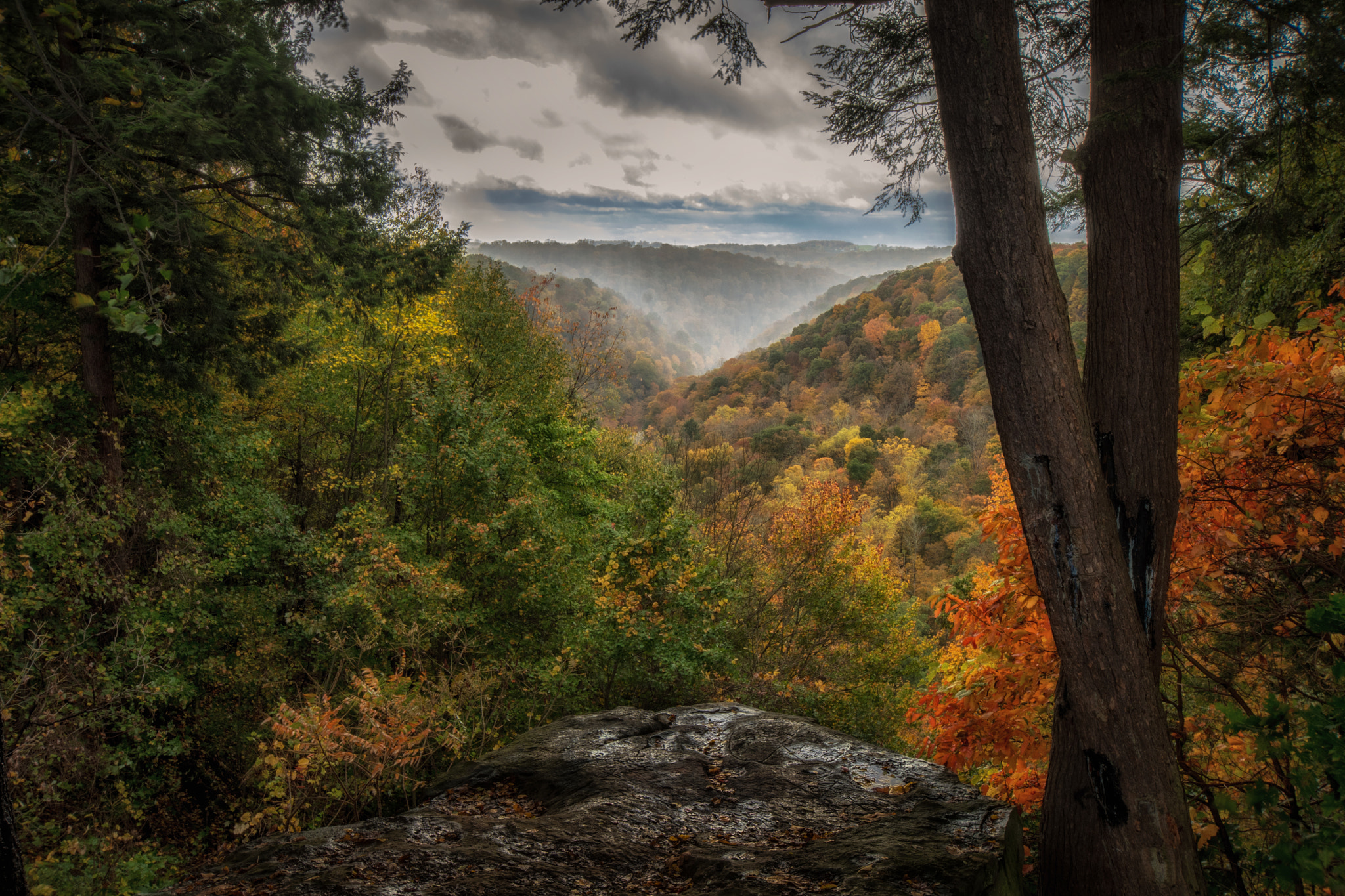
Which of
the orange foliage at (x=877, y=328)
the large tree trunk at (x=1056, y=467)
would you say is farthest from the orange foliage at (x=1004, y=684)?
the orange foliage at (x=877, y=328)

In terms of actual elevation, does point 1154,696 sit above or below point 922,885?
above

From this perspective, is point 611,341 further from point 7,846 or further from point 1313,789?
point 1313,789

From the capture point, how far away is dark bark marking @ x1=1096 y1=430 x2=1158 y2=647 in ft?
9.23

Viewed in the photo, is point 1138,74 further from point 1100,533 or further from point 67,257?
point 67,257

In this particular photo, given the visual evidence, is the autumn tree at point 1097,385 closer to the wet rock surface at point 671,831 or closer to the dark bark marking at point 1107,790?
the dark bark marking at point 1107,790

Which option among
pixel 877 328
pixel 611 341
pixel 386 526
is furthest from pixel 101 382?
pixel 877 328

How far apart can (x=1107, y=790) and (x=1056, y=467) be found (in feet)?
4.51

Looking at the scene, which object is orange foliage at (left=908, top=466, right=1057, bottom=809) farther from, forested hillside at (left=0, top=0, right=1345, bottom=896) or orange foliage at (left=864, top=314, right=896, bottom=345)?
orange foliage at (left=864, top=314, right=896, bottom=345)

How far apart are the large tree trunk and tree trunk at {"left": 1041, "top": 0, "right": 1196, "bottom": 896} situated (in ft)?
0.36

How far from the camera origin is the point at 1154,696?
2664 millimetres

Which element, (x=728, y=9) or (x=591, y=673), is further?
(x=591, y=673)

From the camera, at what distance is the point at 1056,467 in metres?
2.68

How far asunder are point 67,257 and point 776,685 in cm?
1148

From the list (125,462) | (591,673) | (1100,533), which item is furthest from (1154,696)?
(125,462)
